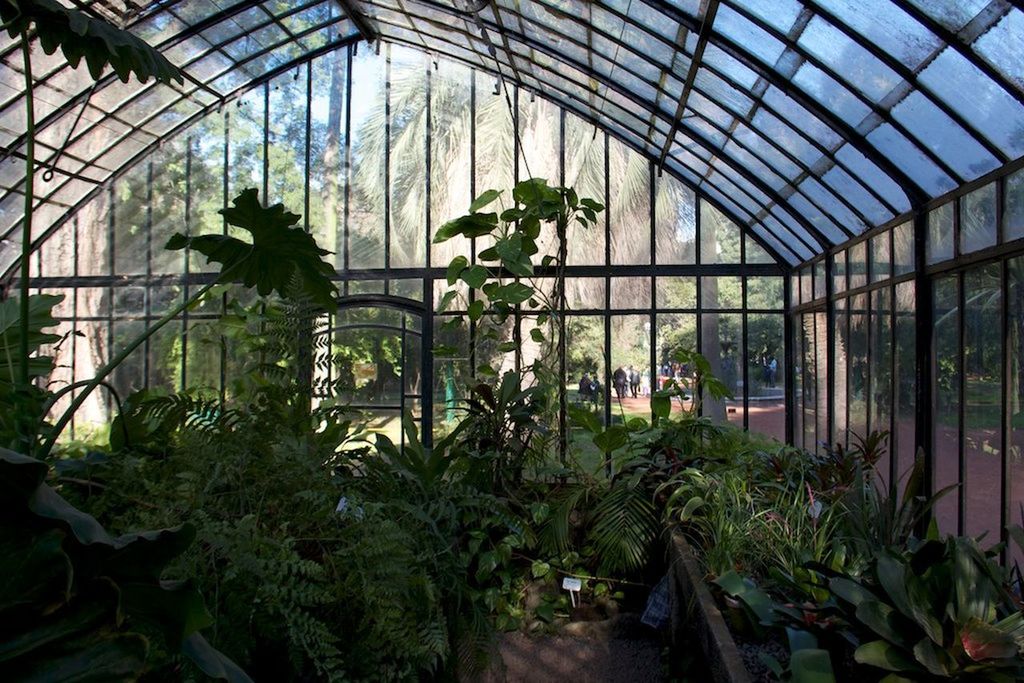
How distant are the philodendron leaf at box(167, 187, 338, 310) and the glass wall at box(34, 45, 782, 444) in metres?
5.64

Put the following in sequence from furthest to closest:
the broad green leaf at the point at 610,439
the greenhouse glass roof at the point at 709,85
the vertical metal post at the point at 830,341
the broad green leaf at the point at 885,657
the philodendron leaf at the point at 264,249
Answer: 1. the vertical metal post at the point at 830,341
2. the broad green leaf at the point at 610,439
3. the greenhouse glass roof at the point at 709,85
4. the philodendron leaf at the point at 264,249
5. the broad green leaf at the point at 885,657

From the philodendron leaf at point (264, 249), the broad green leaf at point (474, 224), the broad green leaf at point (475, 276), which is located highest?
the broad green leaf at point (474, 224)

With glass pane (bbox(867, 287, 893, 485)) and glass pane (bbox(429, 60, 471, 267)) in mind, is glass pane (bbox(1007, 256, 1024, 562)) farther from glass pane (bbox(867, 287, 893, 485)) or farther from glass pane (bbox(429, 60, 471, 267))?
glass pane (bbox(429, 60, 471, 267))

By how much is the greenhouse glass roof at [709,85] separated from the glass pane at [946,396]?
69cm

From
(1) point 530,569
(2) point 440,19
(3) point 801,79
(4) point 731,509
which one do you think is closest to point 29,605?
(4) point 731,509

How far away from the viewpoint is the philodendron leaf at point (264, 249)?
2789 mm

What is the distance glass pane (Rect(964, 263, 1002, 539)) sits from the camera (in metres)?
4.30

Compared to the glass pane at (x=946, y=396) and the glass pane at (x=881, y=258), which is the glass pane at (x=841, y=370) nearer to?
the glass pane at (x=881, y=258)

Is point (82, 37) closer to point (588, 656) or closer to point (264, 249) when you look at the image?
point (264, 249)

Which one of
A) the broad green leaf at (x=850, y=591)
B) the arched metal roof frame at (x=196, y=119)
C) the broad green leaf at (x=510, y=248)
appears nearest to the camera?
the broad green leaf at (x=850, y=591)

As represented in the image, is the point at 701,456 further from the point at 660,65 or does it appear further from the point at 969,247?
the point at 660,65

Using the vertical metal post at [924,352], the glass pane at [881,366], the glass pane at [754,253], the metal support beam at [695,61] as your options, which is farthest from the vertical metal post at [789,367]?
the vertical metal post at [924,352]

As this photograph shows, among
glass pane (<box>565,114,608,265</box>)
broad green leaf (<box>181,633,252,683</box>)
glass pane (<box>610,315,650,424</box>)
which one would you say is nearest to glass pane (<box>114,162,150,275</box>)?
glass pane (<box>565,114,608,265</box>)

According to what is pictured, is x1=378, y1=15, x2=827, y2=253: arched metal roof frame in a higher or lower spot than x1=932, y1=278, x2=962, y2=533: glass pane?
higher
